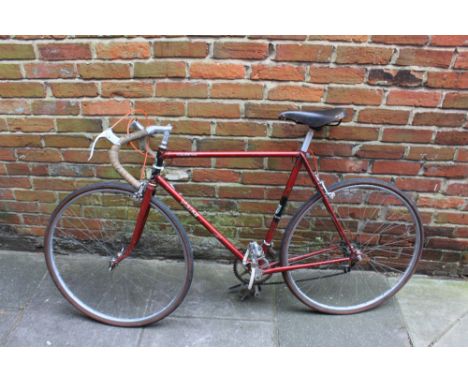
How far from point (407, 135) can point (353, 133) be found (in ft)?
1.03

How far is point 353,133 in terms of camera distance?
228cm

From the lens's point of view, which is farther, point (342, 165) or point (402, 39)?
point (342, 165)

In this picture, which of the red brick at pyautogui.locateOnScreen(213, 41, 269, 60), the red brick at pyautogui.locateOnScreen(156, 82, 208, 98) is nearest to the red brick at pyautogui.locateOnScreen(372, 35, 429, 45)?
the red brick at pyautogui.locateOnScreen(213, 41, 269, 60)

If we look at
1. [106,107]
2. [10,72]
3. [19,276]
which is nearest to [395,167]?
[106,107]

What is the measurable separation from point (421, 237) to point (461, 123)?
699 mm

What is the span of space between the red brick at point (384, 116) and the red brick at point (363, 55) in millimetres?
272

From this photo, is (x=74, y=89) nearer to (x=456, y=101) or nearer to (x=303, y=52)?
(x=303, y=52)

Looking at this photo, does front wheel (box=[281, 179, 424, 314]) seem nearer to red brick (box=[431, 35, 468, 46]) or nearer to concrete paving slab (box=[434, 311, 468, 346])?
concrete paving slab (box=[434, 311, 468, 346])

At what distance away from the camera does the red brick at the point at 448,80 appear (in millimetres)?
2098

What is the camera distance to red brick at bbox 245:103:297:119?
2.23 meters

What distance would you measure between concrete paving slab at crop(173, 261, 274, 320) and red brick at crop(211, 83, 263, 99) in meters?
1.21

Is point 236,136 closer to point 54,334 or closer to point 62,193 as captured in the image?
point 62,193

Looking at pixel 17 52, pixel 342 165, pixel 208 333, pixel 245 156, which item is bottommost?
pixel 208 333
